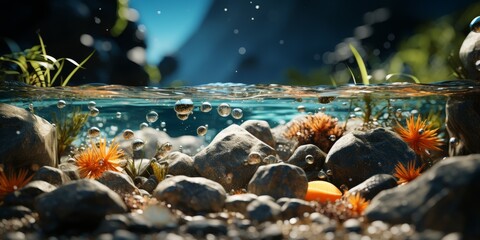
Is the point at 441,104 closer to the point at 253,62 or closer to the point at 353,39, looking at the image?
the point at 353,39

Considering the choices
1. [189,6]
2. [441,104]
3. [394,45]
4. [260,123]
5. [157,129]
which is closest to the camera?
[189,6]

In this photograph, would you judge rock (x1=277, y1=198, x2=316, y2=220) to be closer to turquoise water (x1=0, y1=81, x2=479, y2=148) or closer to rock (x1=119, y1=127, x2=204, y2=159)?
turquoise water (x1=0, y1=81, x2=479, y2=148)

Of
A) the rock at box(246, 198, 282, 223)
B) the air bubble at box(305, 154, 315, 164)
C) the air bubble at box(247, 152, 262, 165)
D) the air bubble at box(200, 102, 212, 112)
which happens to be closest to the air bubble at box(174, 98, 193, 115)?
the air bubble at box(200, 102, 212, 112)

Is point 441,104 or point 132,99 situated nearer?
point 132,99

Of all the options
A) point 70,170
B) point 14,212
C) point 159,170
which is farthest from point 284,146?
point 14,212

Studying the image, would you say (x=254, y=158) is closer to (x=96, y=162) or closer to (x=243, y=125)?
(x=243, y=125)

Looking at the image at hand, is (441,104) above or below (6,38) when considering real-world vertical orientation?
below

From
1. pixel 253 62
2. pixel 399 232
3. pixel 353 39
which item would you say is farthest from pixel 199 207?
pixel 353 39

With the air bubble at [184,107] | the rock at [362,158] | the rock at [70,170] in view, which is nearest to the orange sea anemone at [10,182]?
the rock at [70,170]
